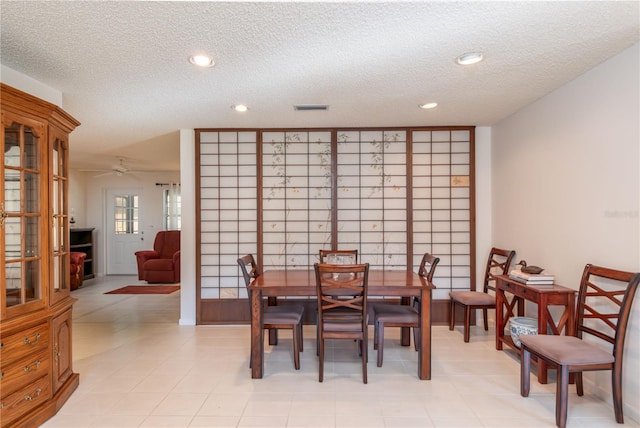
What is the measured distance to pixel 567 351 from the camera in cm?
206

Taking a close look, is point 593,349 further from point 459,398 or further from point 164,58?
point 164,58

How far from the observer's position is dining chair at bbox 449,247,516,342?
3.43 metres

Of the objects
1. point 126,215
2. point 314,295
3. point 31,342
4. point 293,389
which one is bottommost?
point 293,389

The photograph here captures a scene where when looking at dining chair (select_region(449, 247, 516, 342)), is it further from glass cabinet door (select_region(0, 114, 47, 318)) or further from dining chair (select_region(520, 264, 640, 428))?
glass cabinet door (select_region(0, 114, 47, 318))

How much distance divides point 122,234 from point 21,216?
629cm

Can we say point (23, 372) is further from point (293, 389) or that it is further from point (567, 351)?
point (567, 351)

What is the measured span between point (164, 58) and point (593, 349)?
331 centimetres

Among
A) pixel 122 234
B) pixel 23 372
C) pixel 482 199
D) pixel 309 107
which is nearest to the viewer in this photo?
pixel 23 372

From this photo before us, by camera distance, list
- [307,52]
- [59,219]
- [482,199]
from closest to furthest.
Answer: [307,52]
[59,219]
[482,199]

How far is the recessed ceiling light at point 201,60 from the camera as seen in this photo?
2219 millimetres

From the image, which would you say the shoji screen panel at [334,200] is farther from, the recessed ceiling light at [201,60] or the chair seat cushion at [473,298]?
the recessed ceiling light at [201,60]

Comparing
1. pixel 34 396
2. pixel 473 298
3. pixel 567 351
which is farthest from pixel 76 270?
pixel 567 351

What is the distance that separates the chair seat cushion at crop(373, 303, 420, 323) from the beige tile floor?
427mm

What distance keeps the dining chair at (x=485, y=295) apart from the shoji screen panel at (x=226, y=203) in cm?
243
